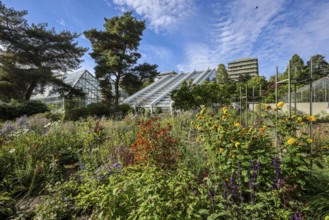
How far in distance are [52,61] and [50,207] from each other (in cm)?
1417

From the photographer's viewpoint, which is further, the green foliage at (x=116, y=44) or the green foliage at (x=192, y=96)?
the green foliage at (x=116, y=44)

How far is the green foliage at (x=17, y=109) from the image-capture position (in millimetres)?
10039

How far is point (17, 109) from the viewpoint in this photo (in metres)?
10.3

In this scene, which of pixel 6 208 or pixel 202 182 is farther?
pixel 202 182

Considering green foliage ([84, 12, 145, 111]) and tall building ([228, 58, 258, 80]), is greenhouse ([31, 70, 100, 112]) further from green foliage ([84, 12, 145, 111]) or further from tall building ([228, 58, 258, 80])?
tall building ([228, 58, 258, 80])

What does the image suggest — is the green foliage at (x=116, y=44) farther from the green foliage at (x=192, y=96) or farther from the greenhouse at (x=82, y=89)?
the green foliage at (x=192, y=96)

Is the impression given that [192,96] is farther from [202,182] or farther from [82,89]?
[82,89]

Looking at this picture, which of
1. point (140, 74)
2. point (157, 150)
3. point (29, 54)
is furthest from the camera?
point (140, 74)

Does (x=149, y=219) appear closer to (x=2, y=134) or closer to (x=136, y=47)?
(x=2, y=134)

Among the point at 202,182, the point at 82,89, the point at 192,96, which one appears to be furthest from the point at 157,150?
the point at 82,89

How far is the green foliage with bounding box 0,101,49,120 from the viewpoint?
1004 centimetres

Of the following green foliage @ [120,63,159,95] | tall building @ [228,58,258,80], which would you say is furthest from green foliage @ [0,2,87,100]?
tall building @ [228,58,258,80]

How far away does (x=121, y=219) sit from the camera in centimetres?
161

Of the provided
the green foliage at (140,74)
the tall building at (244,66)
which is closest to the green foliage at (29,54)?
the green foliage at (140,74)
